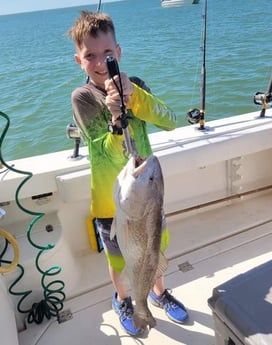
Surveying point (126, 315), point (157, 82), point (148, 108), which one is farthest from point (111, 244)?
point (157, 82)

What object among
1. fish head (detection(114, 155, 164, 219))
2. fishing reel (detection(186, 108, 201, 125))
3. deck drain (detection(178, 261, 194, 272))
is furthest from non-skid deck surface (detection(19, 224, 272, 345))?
fish head (detection(114, 155, 164, 219))

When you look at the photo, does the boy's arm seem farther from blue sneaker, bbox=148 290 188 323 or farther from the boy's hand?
blue sneaker, bbox=148 290 188 323

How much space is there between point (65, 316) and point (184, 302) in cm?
70

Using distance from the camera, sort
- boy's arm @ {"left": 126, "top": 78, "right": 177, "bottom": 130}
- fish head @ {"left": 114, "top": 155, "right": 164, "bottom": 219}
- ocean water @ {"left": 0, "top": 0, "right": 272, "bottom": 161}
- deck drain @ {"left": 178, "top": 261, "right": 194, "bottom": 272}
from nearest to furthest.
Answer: fish head @ {"left": 114, "top": 155, "right": 164, "bottom": 219} → boy's arm @ {"left": 126, "top": 78, "right": 177, "bottom": 130} → deck drain @ {"left": 178, "top": 261, "right": 194, "bottom": 272} → ocean water @ {"left": 0, "top": 0, "right": 272, "bottom": 161}

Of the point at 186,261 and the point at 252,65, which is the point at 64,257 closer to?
the point at 186,261

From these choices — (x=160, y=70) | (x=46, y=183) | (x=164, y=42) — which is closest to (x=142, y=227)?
(x=46, y=183)

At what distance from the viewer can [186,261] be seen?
8.61 ft

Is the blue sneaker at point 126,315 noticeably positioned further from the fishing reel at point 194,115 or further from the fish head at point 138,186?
the fishing reel at point 194,115

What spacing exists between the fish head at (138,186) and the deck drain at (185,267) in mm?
1351

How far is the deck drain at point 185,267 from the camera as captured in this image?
254 cm

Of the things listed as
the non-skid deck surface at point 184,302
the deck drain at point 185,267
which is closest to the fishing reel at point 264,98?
the non-skid deck surface at point 184,302

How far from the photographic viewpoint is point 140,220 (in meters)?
1.34

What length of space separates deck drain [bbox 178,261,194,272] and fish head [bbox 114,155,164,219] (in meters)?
1.35

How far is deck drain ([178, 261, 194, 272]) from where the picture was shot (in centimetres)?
254
